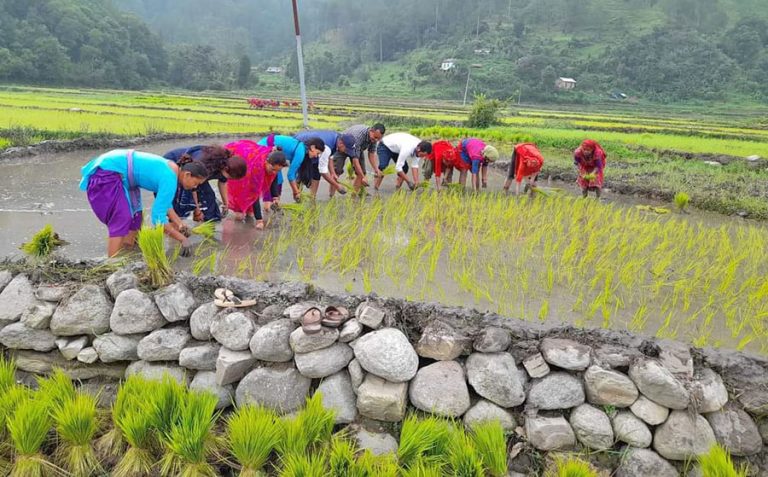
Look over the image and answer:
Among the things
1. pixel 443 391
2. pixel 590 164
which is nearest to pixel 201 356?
pixel 443 391

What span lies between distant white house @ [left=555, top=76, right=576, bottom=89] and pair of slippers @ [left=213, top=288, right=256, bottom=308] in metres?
46.5

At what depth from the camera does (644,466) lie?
2.62 m

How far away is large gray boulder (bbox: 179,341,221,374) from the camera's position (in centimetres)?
299

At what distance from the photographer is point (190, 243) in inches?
175

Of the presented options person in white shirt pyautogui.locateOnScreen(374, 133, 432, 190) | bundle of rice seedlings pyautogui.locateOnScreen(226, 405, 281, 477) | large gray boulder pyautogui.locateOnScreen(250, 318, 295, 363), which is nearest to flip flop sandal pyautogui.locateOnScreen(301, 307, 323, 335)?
large gray boulder pyautogui.locateOnScreen(250, 318, 295, 363)

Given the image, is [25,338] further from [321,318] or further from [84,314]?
[321,318]

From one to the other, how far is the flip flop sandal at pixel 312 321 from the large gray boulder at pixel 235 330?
364 millimetres

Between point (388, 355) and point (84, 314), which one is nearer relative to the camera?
point (388, 355)

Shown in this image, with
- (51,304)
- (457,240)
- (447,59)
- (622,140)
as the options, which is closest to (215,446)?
A: (51,304)

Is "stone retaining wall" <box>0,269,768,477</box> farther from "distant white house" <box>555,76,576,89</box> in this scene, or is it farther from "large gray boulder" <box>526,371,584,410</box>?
"distant white house" <box>555,76,576,89</box>

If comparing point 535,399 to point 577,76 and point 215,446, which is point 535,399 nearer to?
point 215,446

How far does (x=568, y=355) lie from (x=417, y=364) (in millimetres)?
849

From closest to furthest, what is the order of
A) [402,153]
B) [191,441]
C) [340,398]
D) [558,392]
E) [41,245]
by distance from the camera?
1. [191,441]
2. [558,392]
3. [340,398]
4. [41,245]
5. [402,153]

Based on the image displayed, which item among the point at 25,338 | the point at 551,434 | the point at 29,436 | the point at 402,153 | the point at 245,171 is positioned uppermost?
the point at 245,171
